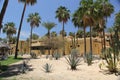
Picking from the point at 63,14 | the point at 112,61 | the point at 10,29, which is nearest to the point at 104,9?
the point at 63,14

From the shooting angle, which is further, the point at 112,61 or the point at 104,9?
the point at 104,9

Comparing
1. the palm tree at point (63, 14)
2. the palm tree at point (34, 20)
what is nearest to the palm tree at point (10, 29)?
the palm tree at point (34, 20)

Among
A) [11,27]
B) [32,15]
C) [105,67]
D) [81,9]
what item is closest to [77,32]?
[32,15]

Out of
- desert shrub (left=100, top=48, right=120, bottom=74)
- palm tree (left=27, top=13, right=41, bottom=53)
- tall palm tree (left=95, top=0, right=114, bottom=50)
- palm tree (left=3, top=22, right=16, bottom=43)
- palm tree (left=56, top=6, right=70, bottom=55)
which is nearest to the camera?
desert shrub (left=100, top=48, right=120, bottom=74)

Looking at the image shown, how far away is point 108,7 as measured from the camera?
5050 centimetres

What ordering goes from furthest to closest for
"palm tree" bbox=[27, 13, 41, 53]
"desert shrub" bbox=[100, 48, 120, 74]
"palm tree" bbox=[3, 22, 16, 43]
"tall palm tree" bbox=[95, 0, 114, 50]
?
"palm tree" bbox=[3, 22, 16, 43] → "palm tree" bbox=[27, 13, 41, 53] → "tall palm tree" bbox=[95, 0, 114, 50] → "desert shrub" bbox=[100, 48, 120, 74]

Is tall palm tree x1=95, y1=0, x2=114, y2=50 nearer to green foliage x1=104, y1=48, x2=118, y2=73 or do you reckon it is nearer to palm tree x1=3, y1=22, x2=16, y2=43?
green foliage x1=104, y1=48, x2=118, y2=73

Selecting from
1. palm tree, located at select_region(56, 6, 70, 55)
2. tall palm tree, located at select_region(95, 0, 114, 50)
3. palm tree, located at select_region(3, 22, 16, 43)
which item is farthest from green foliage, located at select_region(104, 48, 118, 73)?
palm tree, located at select_region(3, 22, 16, 43)

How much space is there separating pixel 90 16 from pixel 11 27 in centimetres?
5650

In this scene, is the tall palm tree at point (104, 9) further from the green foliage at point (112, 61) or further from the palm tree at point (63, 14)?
the green foliage at point (112, 61)

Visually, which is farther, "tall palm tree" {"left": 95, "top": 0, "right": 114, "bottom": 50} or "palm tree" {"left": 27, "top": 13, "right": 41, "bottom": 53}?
"palm tree" {"left": 27, "top": 13, "right": 41, "bottom": 53}

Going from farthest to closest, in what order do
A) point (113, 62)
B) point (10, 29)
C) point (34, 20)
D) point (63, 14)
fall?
1. point (10, 29)
2. point (34, 20)
3. point (63, 14)
4. point (113, 62)

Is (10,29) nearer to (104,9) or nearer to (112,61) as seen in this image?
(104,9)

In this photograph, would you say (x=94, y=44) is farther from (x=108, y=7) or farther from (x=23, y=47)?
(x=23, y=47)
